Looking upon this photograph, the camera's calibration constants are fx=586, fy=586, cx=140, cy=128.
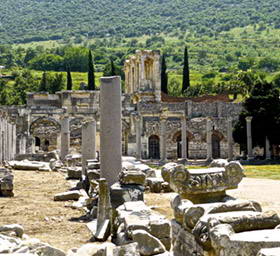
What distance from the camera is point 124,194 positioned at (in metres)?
14.1

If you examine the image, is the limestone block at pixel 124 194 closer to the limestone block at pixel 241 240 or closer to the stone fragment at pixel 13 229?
the stone fragment at pixel 13 229

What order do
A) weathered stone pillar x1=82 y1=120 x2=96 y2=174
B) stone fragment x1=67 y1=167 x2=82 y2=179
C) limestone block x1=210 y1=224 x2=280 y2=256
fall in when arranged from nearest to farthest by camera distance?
1. limestone block x1=210 y1=224 x2=280 y2=256
2. weathered stone pillar x1=82 y1=120 x2=96 y2=174
3. stone fragment x1=67 y1=167 x2=82 y2=179

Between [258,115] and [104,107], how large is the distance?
3103cm

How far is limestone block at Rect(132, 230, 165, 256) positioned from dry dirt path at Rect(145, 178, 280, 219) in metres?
4.64

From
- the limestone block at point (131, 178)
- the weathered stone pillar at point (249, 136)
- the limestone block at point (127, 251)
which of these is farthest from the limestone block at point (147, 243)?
the weathered stone pillar at point (249, 136)

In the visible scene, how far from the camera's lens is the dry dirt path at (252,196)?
50.8ft

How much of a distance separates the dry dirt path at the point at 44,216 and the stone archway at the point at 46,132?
1375 inches

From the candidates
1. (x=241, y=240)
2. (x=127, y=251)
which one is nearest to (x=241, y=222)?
(x=241, y=240)

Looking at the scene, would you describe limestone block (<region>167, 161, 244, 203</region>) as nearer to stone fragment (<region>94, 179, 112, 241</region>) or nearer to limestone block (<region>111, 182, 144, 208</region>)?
stone fragment (<region>94, 179, 112, 241</region>)

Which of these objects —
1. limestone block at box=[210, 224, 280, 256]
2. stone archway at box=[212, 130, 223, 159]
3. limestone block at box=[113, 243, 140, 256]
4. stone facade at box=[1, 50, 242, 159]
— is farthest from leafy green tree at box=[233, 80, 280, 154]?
limestone block at box=[210, 224, 280, 256]

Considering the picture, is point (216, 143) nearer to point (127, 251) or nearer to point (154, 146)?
point (154, 146)

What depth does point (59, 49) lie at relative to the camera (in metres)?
161

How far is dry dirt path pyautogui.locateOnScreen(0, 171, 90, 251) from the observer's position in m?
12.0

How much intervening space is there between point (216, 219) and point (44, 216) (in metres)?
8.56
